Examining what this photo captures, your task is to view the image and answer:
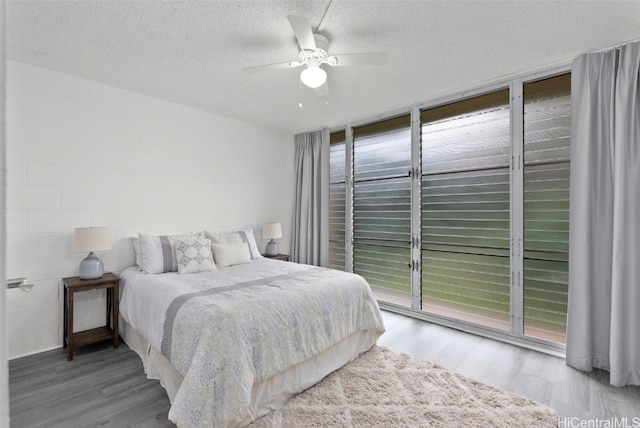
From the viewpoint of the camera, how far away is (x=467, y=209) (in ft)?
11.0

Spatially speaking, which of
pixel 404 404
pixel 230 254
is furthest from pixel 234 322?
pixel 230 254

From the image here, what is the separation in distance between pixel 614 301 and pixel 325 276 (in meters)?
2.23

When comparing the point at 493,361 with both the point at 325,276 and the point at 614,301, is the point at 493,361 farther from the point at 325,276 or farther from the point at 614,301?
the point at 325,276

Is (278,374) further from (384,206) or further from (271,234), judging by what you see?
(384,206)

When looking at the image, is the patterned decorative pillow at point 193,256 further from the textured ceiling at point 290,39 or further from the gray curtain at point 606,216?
the gray curtain at point 606,216

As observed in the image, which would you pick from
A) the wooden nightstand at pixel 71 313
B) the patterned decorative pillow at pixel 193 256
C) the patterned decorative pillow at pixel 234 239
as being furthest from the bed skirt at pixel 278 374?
the patterned decorative pillow at pixel 234 239

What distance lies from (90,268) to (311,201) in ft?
9.47

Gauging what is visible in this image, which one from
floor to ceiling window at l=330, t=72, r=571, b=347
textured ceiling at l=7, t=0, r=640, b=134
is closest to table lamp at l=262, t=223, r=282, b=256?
floor to ceiling window at l=330, t=72, r=571, b=347

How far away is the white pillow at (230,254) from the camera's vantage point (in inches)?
131

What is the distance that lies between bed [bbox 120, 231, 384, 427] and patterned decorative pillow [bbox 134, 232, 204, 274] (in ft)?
0.18

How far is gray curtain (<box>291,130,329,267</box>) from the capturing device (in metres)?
4.57

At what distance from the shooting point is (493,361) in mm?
2641

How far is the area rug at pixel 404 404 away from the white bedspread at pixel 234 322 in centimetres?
29

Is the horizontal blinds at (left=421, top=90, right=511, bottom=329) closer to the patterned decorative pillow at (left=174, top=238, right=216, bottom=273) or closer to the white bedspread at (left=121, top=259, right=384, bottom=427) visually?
the white bedspread at (left=121, top=259, right=384, bottom=427)
